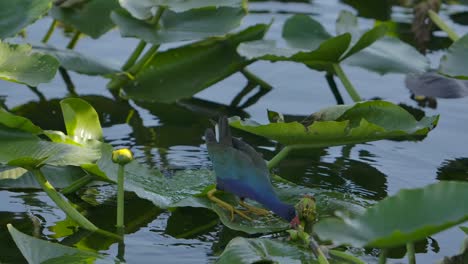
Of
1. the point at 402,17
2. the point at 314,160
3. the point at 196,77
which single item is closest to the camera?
the point at 314,160

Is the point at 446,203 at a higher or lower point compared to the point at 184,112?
higher

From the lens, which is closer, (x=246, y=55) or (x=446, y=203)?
(x=446, y=203)

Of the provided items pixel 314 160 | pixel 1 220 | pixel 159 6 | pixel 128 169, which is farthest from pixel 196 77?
pixel 1 220

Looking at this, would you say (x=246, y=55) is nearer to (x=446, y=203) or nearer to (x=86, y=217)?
(x=86, y=217)

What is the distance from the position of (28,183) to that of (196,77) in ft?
2.70

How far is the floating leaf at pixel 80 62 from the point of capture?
3.09 m

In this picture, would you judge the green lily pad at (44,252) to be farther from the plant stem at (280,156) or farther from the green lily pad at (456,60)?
the green lily pad at (456,60)

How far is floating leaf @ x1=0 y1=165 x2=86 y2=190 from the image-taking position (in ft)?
7.95

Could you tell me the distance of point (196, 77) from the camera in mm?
3121

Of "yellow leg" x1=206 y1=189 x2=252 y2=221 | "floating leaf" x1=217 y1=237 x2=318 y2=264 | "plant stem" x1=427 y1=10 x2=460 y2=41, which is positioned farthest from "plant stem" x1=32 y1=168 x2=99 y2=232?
"plant stem" x1=427 y1=10 x2=460 y2=41

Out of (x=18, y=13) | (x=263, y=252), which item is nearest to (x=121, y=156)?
(x=263, y=252)

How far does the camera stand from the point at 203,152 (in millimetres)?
2805

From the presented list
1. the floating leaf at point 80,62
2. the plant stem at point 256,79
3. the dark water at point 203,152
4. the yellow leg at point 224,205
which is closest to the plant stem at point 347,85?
the dark water at point 203,152

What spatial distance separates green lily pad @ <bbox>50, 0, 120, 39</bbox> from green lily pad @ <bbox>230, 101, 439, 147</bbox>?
1.03 metres
